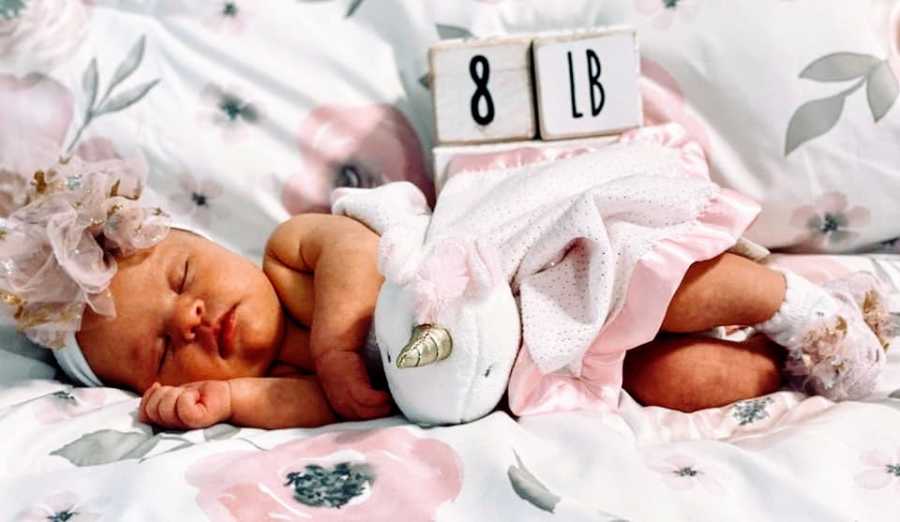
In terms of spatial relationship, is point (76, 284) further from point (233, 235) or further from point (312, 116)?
point (312, 116)

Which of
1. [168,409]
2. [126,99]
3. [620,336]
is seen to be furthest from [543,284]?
[126,99]

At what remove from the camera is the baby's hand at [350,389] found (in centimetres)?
101

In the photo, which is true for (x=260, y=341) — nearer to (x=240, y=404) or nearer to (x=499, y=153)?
(x=240, y=404)

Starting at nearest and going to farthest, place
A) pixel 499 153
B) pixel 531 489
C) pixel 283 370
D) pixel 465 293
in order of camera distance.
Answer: pixel 531 489, pixel 465 293, pixel 283 370, pixel 499 153

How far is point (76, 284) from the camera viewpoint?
1.08 m

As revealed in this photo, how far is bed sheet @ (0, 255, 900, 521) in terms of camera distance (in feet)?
2.68

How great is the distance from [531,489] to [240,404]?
363 millimetres

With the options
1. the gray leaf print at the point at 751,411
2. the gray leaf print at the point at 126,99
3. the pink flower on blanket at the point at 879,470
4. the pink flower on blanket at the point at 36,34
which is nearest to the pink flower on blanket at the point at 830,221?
the gray leaf print at the point at 751,411

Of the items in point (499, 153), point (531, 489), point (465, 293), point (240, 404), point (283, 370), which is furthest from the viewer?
point (499, 153)

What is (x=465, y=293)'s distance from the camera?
3.08 feet

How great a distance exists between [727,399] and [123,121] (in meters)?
0.84

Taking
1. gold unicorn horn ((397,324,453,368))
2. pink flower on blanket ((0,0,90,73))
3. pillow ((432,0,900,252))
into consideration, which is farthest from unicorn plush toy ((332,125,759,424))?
pink flower on blanket ((0,0,90,73))

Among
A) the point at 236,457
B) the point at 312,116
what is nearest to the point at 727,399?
the point at 236,457

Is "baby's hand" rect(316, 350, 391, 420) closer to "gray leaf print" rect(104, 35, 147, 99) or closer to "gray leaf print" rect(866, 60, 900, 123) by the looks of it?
"gray leaf print" rect(104, 35, 147, 99)
